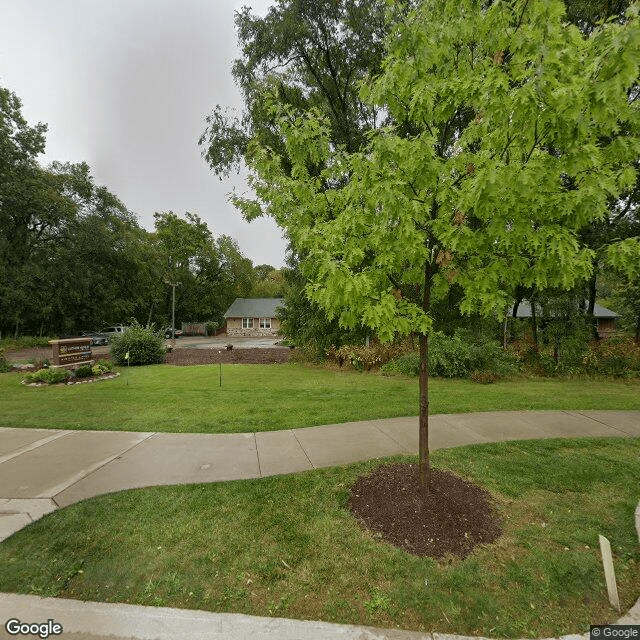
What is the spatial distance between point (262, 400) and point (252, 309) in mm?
43488

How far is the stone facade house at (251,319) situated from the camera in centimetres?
→ 5094

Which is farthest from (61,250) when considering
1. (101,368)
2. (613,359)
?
(613,359)

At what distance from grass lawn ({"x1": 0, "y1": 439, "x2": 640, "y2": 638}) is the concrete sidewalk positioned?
44cm

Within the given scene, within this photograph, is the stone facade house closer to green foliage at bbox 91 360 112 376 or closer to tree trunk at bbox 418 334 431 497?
green foliage at bbox 91 360 112 376

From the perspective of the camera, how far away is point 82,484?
4.69 m

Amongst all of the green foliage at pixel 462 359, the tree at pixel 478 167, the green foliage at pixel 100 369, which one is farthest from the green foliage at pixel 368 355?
the tree at pixel 478 167

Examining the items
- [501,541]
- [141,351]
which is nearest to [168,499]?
[501,541]

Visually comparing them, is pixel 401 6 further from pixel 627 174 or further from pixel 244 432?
pixel 244 432

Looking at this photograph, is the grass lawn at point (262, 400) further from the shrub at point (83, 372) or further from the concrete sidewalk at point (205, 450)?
the shrub at point (83, 372)

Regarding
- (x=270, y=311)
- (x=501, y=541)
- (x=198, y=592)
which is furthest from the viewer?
(x=270, y=311)

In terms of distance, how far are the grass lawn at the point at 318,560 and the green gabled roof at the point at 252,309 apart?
152ft

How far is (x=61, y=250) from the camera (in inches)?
1341

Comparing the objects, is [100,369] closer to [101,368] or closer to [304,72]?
[101,368]

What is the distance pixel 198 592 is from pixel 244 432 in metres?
3.66
